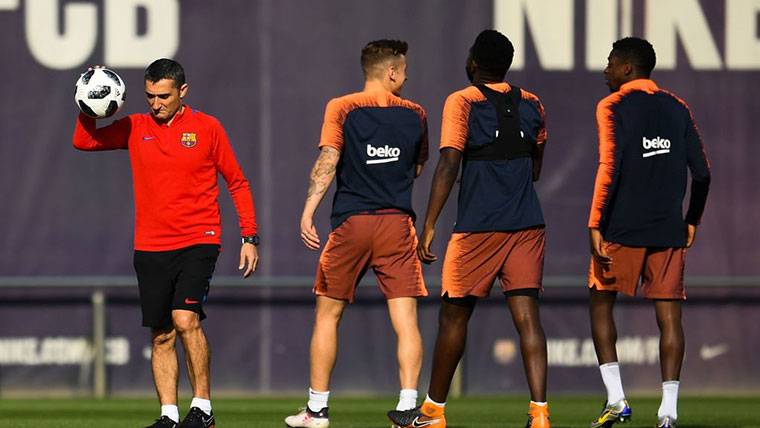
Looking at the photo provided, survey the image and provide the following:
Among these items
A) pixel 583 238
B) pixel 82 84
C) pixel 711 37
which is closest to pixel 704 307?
pixel 583 238

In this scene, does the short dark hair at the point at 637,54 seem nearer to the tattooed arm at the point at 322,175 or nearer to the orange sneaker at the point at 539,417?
the tattooed arm at the point at 322,175

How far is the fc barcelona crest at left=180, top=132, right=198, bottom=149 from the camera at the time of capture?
7.84m

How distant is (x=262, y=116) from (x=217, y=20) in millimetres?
730

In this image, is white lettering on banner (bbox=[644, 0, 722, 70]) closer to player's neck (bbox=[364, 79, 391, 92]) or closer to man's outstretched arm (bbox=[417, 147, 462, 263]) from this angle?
player's neck (bbox=[364, 79, 391, 92])

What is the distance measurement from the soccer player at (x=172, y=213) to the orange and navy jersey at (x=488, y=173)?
3.68 ft

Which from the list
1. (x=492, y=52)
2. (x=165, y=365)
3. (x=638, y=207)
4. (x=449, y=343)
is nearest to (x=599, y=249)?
(x=638, y=207)

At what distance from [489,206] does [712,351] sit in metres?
4.32

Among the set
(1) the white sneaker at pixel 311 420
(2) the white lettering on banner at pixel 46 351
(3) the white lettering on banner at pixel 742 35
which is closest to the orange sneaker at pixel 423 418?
(1) the white sneaker at pixel 311 420

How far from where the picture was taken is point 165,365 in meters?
7.92

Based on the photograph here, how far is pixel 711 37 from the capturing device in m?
11.5

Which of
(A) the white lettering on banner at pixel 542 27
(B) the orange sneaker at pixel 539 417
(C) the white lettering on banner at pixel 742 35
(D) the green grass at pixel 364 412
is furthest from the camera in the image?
(C) the white lettering on banner at pixel 742 35

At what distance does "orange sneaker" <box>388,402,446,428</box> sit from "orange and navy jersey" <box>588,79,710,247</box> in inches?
46.8

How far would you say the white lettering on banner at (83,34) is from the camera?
11.1m

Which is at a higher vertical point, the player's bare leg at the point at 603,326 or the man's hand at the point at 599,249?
→ the man's hand at the point at 599,249
